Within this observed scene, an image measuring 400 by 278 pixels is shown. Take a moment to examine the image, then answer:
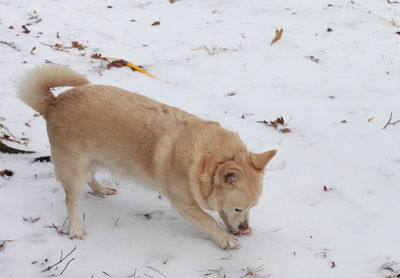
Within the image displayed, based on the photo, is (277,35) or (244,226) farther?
(277,35)

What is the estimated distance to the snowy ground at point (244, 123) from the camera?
102 inches

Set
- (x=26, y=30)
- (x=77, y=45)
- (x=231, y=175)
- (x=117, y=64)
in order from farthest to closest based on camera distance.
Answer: (x=26, y=30)
(x=77, y=45)
(x=117, y=64)
(x=231, y=175)

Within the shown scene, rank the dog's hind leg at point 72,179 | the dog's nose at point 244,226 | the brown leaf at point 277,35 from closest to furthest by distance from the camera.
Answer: the dog's nose at point 244,226
the dog's hind leg at point 72,179
the brown leaf at point 277,35

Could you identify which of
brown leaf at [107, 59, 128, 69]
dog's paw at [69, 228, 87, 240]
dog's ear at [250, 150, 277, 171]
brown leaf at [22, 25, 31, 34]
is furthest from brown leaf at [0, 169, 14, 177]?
brown leaf at [22, 25, 31, 34]

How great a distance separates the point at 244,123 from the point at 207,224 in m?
1.63

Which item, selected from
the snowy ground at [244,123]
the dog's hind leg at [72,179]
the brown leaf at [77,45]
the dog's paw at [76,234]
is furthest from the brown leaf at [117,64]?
the dog's paw at [76,234]

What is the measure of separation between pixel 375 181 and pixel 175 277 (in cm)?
191

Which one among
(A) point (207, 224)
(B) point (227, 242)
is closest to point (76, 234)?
(A) point (207, 224)

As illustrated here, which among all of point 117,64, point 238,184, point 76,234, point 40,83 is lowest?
point 76,234

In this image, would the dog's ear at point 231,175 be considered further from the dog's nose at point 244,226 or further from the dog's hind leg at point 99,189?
the dog's hind leg at point 99,189

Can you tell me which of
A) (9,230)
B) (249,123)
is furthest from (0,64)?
(249,123)

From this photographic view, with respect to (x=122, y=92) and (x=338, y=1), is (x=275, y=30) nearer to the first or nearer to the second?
(x=338, y=1)

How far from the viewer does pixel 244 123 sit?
4.14 meters

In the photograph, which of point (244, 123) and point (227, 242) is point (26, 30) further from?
point (227, 242)
